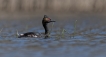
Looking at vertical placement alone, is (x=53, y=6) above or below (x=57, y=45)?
below

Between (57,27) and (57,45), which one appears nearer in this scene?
(57,45)

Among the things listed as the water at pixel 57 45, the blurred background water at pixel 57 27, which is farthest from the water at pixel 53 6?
the water at pixel 57 45

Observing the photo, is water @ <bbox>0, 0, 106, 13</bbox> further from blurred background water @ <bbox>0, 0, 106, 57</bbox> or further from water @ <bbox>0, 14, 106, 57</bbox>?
water @ <bbox>0, 14, 106, 57</bbox>

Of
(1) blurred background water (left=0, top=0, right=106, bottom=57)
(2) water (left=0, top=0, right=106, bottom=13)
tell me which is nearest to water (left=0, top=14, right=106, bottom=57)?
(1) blurred background water (left=0, top=0, right=106, bottom=57)

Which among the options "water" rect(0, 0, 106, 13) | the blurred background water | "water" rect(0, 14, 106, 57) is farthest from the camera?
"water" rect(0, 0, 106, 13)

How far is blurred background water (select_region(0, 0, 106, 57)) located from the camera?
35.3 ft

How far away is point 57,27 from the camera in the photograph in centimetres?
1772

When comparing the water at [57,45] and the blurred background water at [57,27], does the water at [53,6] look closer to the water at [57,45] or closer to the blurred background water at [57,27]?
the blurred background water at [57,27]

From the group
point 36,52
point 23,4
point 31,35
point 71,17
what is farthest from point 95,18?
point 36,52

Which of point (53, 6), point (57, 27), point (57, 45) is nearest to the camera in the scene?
point (57, 45)

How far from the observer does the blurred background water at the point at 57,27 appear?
10750mm

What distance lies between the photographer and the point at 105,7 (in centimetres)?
2162

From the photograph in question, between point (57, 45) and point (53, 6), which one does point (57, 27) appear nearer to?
point (53, 6)

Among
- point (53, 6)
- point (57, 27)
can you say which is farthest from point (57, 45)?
point (53, 6)
